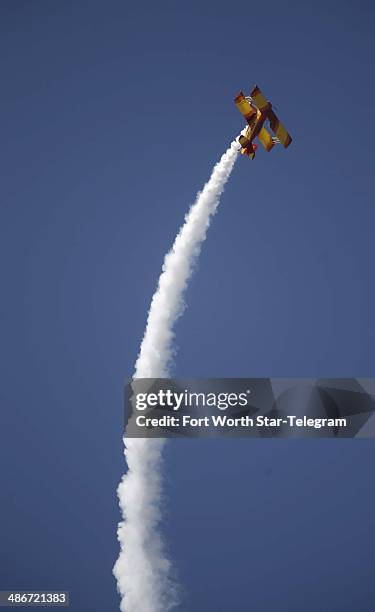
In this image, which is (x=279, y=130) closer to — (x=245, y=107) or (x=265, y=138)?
(x=265, y=138)

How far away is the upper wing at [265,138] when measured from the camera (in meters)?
47.5

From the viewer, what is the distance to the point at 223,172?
175ft

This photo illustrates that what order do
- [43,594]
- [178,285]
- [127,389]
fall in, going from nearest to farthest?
[127,389] → [43,594] → [178,285]

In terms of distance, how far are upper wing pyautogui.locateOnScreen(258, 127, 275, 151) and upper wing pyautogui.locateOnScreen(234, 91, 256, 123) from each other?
993 millimetres

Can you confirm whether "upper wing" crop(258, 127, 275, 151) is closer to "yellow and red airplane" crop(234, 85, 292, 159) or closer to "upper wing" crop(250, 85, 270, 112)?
"yellow and red airplane" crop(234, 85, 292, 159)

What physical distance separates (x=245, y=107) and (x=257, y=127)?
3.90ft

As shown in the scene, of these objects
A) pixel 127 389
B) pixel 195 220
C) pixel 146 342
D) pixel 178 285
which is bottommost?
pixel 127 389

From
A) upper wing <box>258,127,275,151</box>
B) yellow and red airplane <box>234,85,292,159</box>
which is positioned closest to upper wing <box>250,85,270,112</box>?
yellow and red airplane <box>234,85,292,159</box>

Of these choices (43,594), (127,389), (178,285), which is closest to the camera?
(127,389)

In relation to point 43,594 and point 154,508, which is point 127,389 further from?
point 43,594

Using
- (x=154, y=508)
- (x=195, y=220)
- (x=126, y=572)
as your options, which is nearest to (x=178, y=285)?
(x=195, y=220)

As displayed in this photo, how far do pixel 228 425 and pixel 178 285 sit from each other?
976cm

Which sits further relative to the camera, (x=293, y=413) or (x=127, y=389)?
(x=293, y=413)

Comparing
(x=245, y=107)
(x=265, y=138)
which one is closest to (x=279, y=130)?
(x=265, y=138)
